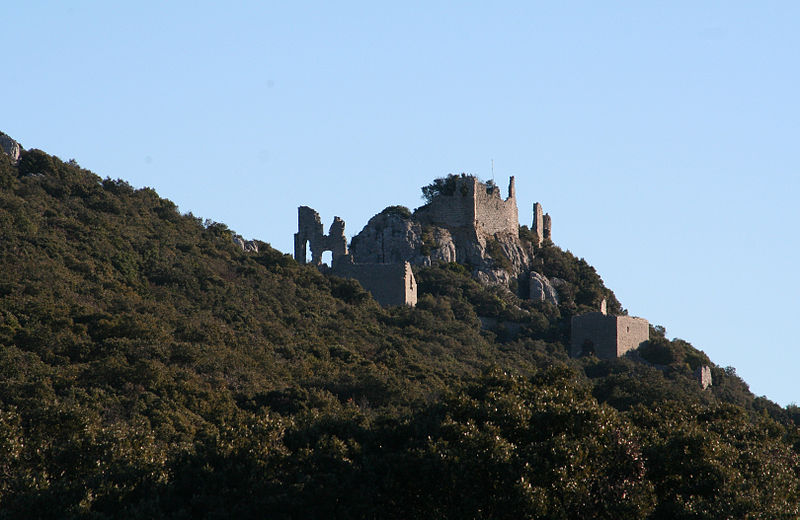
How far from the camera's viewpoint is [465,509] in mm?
21031

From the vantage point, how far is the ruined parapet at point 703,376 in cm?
5267

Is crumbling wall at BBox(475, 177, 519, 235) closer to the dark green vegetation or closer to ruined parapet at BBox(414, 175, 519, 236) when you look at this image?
ruined parapet at BBox(414, 175, 519, 236)

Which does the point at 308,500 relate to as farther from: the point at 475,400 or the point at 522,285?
the point at 522,285

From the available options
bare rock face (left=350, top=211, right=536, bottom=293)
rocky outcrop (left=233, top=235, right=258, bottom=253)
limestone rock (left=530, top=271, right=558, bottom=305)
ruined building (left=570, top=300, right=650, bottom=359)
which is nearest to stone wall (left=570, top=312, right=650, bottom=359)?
ruined building (left=570, top=300, right=650, bottom=359)

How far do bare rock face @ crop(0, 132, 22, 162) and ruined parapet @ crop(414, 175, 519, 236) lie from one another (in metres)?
20.2

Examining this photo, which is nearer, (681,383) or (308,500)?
(308,500)

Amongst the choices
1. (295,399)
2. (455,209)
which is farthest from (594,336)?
(295,399)

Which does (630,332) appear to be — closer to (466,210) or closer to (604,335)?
(604,335)

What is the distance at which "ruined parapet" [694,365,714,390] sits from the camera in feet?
173

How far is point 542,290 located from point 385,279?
9907 mm

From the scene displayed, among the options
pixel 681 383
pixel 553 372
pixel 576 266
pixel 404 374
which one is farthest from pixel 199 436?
pixel 576 266

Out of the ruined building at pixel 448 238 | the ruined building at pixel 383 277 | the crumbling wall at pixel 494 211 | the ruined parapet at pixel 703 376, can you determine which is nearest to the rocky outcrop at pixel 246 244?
the ruined building at pixel 383 277

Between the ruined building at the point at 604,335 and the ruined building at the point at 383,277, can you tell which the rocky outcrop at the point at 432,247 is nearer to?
the ruined building at the point at 383,277

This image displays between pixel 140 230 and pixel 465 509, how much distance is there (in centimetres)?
3057
